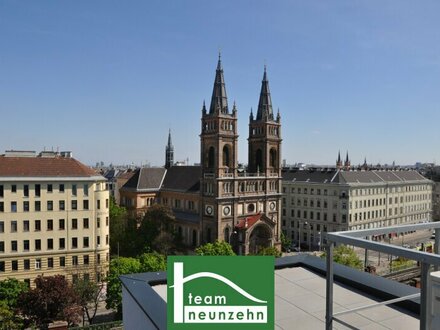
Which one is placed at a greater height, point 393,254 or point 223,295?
point 393,254

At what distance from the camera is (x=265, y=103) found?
7969 cm

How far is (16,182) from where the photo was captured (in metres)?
47.3

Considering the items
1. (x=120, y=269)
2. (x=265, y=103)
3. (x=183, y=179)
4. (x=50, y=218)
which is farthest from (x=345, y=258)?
(x=183, y=179)

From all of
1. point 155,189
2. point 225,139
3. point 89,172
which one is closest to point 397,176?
point 225,139

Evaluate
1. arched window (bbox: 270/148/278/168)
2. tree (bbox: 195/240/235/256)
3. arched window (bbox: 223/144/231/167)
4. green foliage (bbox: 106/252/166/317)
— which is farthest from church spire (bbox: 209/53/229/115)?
green foliage (bbox: 106/252/166/317)

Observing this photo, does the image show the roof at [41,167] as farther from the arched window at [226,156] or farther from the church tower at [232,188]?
the arched window at [226,156]

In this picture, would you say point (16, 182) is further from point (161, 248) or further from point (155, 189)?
point (155, 189)

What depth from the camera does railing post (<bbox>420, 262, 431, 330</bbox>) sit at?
4.57 m

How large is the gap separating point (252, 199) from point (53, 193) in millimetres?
36406

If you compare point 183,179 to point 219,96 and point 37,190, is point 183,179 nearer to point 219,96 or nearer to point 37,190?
point 219,96

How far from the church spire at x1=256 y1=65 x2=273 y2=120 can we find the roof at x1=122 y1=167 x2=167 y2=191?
1038 inches

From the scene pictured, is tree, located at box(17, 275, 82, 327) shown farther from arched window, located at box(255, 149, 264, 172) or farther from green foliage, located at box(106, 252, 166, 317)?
arched window, located at box(255, 149, 264, 172)

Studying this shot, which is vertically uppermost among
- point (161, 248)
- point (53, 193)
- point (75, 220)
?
point (53, 193)

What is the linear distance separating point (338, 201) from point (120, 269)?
5455cm
